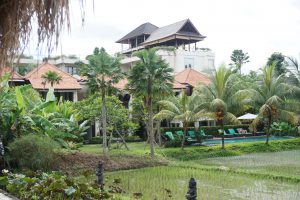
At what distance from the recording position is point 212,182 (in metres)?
11.8

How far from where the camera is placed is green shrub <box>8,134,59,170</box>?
37.7 ft

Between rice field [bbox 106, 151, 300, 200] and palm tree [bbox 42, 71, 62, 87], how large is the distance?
41.3 feet

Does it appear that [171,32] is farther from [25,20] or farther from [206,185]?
[25,20]

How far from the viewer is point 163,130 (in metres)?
24.8

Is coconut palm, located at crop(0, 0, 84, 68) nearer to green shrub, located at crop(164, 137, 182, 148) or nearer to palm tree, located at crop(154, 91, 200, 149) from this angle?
palm tree, located at crop(154, 91, 200, 149)

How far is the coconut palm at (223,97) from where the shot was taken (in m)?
20.5

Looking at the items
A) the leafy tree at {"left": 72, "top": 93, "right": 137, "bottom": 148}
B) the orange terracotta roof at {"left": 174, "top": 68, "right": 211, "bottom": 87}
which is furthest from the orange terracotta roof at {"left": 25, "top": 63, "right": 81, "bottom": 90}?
the orange terracotta roof at {"left": 174, "top": 68, "right": 211, "bottom": 87}

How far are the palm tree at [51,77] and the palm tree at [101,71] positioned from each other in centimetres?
942

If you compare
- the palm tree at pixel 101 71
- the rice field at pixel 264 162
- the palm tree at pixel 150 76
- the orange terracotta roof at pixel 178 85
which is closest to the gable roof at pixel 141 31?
the orange terracotta roof at pixel 178 85

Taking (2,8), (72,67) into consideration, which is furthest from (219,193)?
(72,67)

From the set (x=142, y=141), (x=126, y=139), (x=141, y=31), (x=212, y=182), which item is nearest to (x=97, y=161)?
(x=212, y=182)

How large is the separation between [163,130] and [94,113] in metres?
6.22

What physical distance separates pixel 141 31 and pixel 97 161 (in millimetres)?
32451

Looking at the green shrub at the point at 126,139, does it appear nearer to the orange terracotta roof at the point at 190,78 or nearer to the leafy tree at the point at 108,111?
the leafy tree at the point at 108,111
